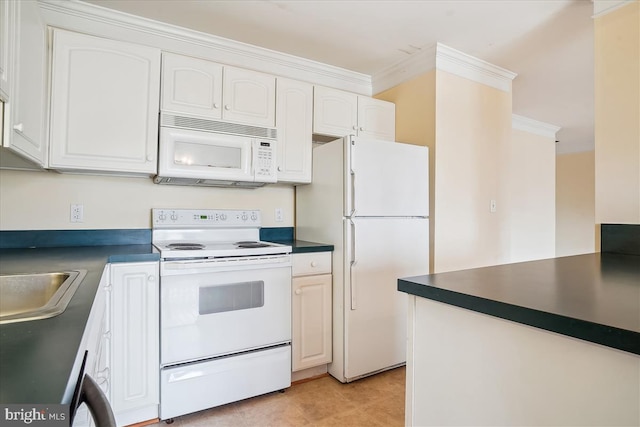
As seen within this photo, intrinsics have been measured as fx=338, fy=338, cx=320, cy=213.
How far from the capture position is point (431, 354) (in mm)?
911

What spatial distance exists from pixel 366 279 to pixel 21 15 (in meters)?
2.24

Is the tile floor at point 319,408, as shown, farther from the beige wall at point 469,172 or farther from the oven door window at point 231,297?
the beige wall at point 469,172

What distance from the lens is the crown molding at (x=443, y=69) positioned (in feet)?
8.86

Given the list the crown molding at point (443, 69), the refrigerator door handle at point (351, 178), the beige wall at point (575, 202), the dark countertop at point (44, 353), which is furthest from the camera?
the beige wall at point (575, 202)

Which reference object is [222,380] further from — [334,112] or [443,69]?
[443,69]

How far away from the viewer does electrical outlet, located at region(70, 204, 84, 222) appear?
2.15 meters

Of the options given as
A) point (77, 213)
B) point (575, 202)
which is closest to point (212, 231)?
point (77, 213)

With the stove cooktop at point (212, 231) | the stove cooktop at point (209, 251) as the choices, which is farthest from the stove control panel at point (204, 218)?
the stove cooktop at point (209, 251)

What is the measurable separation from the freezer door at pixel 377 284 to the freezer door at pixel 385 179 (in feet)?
0.27

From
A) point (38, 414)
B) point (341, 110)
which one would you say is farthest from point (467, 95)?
point (38, 414)

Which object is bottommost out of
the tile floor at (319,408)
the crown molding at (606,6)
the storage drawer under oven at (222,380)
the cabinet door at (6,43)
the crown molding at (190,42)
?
the tile floor at (319,408)

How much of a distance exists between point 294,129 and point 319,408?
6.30 feet

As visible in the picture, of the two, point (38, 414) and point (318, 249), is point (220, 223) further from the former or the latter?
point (38, 414)

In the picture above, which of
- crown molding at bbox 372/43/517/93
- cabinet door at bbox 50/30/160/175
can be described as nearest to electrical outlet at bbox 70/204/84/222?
cabinet door at bbox 50/30/160/175
